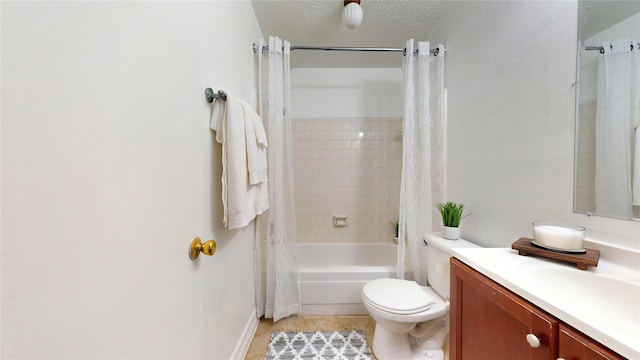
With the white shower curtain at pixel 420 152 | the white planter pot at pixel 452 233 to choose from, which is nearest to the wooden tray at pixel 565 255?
the white planter pot at pixel 452 233

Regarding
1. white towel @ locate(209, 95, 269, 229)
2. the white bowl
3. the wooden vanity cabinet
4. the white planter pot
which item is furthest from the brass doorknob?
the white planter pot

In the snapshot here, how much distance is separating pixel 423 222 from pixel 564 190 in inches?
31.6

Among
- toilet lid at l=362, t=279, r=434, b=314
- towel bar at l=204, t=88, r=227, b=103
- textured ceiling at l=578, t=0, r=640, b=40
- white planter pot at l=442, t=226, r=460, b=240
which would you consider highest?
textured ceiling at l=578, t=0, r=640, b=40

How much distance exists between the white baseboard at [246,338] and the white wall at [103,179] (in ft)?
1.58

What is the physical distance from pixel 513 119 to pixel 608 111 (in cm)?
34

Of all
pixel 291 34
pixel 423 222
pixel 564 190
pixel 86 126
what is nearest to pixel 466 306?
pixel 564 190

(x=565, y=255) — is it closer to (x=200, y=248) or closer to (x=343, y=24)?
(x=200, y=248)

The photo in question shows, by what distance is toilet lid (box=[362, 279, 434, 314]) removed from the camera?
1220 mm

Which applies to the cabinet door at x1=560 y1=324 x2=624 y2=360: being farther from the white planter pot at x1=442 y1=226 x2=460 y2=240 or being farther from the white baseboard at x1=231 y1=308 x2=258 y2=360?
the white baseboard at x1=231 y1=308 x2=258 y2=360

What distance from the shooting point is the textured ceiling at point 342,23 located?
1530mm

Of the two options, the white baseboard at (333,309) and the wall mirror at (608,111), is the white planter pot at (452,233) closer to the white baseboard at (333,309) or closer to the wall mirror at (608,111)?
→ the wall mirror at (608,111)

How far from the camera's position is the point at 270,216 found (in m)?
1.63

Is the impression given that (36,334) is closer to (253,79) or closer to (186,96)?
(186,96)

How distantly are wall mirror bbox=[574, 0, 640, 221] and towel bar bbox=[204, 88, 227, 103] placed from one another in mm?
1420
